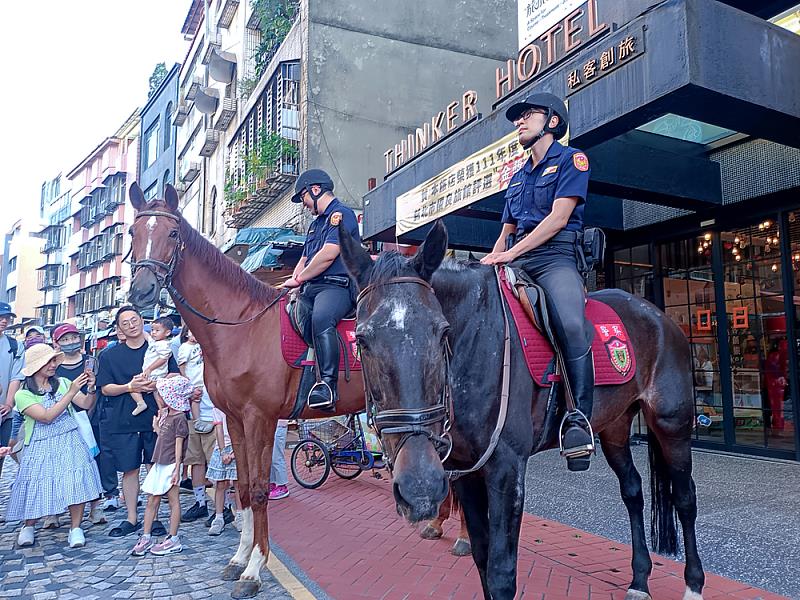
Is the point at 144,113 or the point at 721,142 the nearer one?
the point at 721,142

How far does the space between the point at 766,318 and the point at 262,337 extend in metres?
7.74

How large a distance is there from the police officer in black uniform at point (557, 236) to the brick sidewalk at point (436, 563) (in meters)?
1.70

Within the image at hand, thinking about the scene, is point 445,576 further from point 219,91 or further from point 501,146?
point 219,91

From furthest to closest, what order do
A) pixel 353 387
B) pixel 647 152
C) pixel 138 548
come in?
pixel 647 152 < pixel 138 548 < pixel 353 387

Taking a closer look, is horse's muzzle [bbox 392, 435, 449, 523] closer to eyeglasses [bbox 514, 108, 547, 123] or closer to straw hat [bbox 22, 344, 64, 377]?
eyeglasses [bbox 514, 108, 547, 123]

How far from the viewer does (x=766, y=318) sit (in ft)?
28.4

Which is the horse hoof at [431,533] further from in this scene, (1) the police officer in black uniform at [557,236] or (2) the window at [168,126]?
(2) the window at [168,126]

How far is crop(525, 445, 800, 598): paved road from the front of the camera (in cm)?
455

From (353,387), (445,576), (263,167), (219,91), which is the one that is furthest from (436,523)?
(219,91)

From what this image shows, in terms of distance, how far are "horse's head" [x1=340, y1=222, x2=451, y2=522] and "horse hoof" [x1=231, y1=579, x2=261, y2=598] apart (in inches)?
109

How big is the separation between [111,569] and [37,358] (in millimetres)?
2288

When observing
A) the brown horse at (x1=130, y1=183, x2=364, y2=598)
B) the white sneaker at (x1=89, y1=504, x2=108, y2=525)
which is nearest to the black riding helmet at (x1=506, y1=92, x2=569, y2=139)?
the brown horse at (x1=130, y1=183, x2=364, y2=598)

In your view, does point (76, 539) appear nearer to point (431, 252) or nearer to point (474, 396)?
point (474, 396)

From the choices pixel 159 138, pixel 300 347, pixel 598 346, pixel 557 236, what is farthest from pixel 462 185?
pixel 159 138
